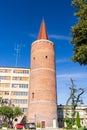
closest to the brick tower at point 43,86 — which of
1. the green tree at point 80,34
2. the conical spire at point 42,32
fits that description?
the conical spire at point 42,32

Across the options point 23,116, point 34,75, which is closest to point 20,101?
point 23,116

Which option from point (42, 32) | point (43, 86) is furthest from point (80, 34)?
point (42, 32)

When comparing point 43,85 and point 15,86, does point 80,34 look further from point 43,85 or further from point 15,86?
point 15,86

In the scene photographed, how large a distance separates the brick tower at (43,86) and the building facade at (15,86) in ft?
55.1

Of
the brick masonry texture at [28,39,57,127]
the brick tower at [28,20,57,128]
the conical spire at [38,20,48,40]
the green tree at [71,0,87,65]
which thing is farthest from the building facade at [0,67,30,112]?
the green tree at [71,0,87,65]

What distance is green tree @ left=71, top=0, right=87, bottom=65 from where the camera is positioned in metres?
19.7

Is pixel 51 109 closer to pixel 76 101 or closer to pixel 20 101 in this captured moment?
pixel 76 101

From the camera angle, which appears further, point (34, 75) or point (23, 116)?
point (23, 116)

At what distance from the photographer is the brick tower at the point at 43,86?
168 feet

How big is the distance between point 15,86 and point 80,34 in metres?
54.6

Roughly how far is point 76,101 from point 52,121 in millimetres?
7173

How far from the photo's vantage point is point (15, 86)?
2872 inches

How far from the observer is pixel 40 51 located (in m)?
56.4

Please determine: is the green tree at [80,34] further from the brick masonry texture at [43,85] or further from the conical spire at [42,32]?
the conical spire at [42,32]
